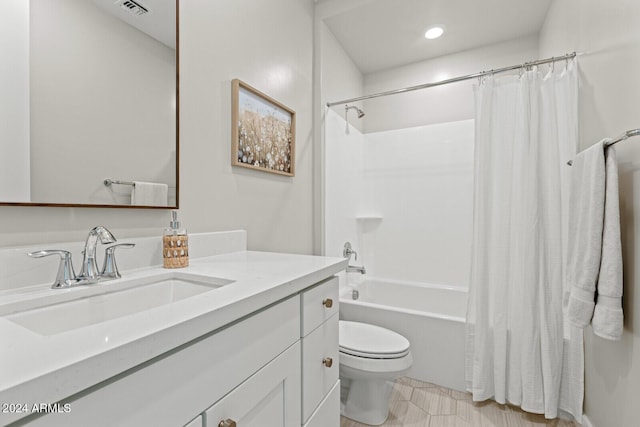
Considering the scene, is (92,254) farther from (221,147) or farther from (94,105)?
(221,147)

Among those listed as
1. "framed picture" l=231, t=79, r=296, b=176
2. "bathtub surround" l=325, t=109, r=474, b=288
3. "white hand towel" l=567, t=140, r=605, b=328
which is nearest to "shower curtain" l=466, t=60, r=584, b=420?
"white hand towel" l=567, t=140, r=605, b=328

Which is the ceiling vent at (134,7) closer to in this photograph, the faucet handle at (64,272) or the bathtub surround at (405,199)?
the faucet handle at (64,272)

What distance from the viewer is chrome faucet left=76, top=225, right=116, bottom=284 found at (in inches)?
31.6

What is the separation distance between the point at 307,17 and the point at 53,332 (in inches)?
90.9

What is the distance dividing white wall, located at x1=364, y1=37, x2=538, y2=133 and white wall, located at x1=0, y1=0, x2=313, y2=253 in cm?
125

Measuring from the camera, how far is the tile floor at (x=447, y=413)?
1.57 m

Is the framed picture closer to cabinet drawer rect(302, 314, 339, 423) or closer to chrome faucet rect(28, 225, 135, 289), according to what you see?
chrome faucet rect(28, 225, 135, 289)

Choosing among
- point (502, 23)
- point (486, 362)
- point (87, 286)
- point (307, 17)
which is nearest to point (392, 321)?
point (486, 362)

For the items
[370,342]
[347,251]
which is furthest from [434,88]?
[370,342]

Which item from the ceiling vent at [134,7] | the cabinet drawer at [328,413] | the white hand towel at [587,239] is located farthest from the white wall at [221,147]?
the white hand towel at [587,239]

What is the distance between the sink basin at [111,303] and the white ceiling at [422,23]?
2.17 meters

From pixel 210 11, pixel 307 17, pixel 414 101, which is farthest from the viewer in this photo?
pixel 414 101

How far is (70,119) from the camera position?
33.8 inches

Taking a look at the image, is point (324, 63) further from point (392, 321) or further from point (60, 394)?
point (60, 394)
